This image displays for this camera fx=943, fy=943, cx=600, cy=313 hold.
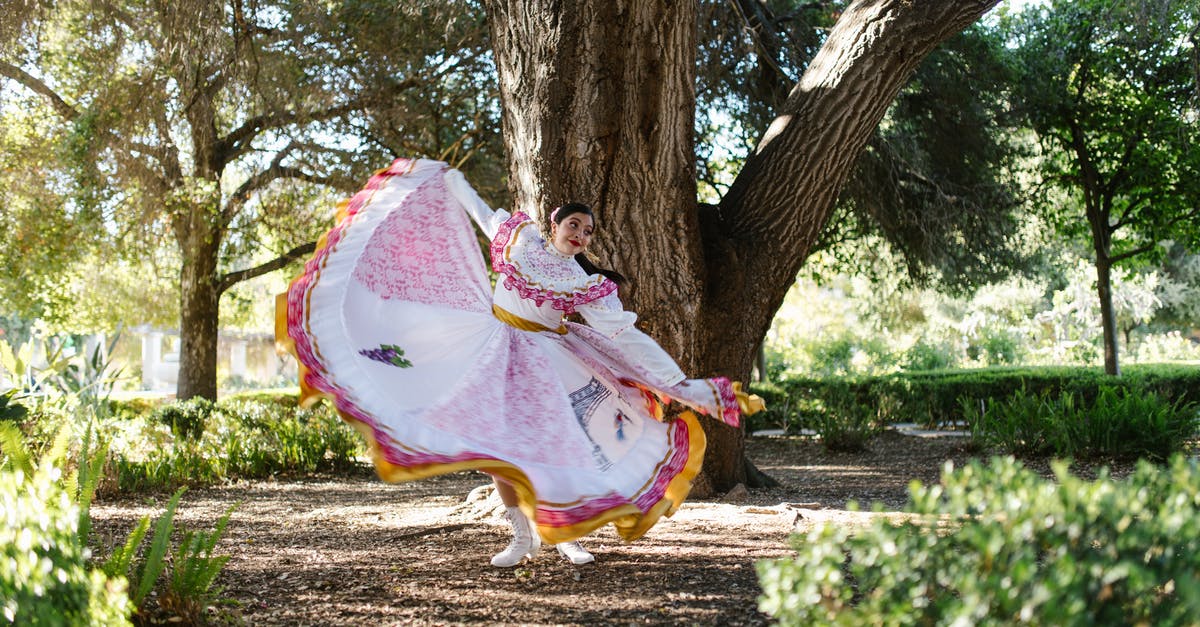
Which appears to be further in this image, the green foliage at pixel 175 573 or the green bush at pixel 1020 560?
the green foliage at pixel 175 573

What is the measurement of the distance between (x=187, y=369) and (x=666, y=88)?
10.7 m

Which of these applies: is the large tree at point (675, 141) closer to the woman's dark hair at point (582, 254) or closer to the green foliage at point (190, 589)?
the woman's dark hair at point (582, 254)

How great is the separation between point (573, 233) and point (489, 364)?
713mm

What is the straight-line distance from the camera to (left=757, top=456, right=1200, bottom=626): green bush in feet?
6.11

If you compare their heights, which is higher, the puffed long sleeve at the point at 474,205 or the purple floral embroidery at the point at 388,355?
the puffed long sleeve at the point at 474,205

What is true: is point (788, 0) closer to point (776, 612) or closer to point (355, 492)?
point (355, 492)

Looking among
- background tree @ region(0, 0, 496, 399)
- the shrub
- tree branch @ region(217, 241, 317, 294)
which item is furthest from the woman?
tree branch @ region(217, 241, 317, 294)

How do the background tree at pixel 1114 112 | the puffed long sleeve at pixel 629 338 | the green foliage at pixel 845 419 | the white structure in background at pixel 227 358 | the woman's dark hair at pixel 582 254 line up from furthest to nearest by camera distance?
the white structure in background at pixel 227 358
the background tree at pixel 1114 112
the green foliage at pixel 845 419
the woman's dark hair at pixel 582 254
the puffed long sleeve at pixel 629 338

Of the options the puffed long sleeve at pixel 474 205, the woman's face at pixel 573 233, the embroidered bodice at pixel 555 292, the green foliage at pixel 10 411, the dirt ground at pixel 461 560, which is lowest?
the dirt ground at pixel 461 560

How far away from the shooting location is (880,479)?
28.1 feet

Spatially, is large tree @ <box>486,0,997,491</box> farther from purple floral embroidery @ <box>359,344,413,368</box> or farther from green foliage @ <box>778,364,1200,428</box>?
green foliage @ <box>778,364,1200,428</box>

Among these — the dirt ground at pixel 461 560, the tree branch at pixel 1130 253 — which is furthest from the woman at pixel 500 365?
the tree branch at pixel 1130 253

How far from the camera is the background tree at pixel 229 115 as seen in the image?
10.0m

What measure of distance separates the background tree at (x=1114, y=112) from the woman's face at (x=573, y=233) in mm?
8942
